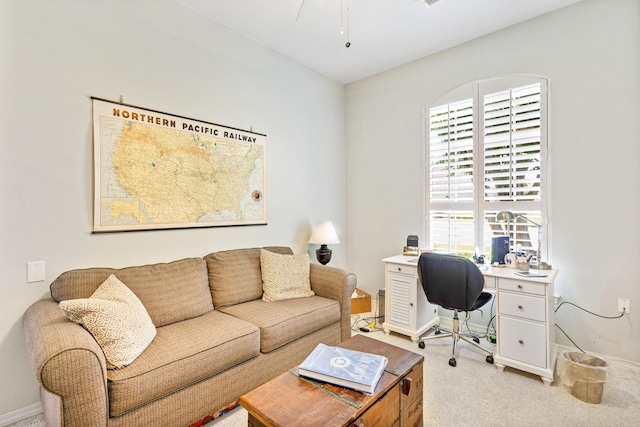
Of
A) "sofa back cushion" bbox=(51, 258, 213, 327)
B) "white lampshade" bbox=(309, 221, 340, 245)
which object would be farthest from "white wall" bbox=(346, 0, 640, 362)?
"sofa back cushion" bbox=(51, 258, 213, 327)

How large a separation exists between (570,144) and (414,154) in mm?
1380

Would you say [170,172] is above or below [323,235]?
above

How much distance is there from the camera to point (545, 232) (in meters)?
2.67

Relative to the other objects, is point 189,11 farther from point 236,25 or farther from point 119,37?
point 119,37

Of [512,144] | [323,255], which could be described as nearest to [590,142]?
[512,144]

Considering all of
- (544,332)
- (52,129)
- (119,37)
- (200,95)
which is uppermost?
(119,37)

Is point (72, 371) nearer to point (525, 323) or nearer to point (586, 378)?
point (525, 323)

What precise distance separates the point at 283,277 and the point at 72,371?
1.60 meters

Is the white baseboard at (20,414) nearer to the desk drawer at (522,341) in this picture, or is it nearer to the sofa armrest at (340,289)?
the sofa armrest at (340,289)

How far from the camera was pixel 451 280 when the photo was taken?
2451mm

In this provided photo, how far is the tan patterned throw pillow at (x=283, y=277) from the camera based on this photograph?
2.64 metres

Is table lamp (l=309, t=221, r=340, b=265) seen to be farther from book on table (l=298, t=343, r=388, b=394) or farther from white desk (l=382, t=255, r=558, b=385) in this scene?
book on table (l=298, t=343, r=388, b=394)

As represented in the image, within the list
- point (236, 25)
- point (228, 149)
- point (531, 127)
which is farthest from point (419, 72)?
point (228, 149)

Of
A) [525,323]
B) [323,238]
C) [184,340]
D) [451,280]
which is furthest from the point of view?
[323,238]
